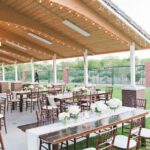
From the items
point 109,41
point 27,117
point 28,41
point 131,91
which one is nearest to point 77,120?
point 27,117

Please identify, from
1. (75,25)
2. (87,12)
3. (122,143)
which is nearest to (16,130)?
(122,143)

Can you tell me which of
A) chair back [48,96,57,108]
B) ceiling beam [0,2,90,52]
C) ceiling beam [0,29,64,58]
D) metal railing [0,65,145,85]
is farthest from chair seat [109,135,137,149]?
metal railing [0,65,145,85]

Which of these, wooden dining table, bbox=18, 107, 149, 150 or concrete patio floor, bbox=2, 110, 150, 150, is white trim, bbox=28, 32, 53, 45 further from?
wooden dining table, bbox=18, 107, 149, 150

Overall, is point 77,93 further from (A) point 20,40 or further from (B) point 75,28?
(A) point 20,40

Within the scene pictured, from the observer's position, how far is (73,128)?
4.20 metres

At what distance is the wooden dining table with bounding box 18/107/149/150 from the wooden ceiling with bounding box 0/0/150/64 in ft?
12.3

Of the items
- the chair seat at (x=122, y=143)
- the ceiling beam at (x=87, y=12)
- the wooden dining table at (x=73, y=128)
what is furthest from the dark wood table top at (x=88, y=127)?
the ceiling beam at (x=87, y=12)

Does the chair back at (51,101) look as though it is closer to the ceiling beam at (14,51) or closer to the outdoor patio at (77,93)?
the outdoor patio at (77,93)

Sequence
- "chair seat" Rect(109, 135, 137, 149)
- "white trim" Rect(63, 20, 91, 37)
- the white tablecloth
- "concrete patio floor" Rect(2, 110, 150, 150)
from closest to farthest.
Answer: the white tablecloth < "chair seat" Rect(109, 135, 137, 149) < "concrete patio floor" Rect(2, 110, 150, 150) < "white trim" Rect(63, 20, 91, 37)

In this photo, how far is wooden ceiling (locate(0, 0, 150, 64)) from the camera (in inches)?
333

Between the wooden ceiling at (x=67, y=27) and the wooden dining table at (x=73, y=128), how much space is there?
12.3 ft

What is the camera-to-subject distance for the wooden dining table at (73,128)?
Answer: 12.2 ft

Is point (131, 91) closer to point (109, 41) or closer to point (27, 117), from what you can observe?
point (109, 41)

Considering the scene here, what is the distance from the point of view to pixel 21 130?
718 centimetres
